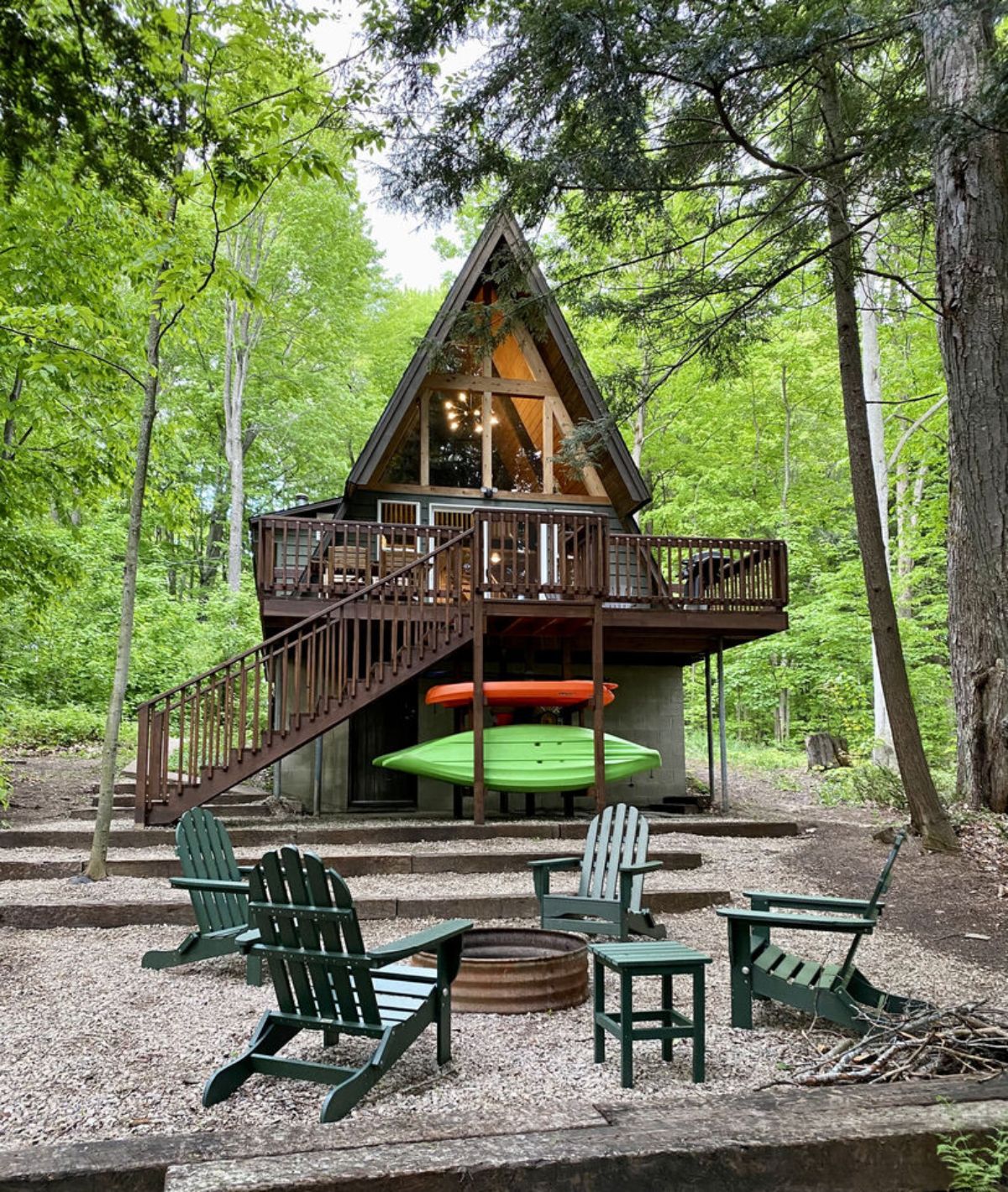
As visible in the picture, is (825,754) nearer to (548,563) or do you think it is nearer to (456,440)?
(456,440)

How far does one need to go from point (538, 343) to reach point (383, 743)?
23.6 feet

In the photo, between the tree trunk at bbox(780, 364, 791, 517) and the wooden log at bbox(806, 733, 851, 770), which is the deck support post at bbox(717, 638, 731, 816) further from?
the tree trunk at bbox(780, 364, 791, 517)

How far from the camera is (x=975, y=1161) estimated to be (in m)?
3.09

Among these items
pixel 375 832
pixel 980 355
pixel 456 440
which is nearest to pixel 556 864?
pixel 375 832

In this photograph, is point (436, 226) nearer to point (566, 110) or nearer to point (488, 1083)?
point (566, 110)

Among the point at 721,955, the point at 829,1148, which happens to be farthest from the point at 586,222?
the point at 829,1148

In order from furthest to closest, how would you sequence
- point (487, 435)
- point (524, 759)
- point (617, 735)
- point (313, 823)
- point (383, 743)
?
1. point (487, 435)
2. point (383, 743)
3. point (617, 735)
4. point (524, 759)
5. point (313, 823)

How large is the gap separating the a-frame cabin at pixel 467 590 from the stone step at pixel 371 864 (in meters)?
1.72

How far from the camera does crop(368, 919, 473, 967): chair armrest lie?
384 centimetres

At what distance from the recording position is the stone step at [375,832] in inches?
382

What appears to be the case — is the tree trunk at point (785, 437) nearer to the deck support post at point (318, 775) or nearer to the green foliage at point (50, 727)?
the deck support post at point (318, 775)

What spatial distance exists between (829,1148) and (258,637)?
21410 millimetres

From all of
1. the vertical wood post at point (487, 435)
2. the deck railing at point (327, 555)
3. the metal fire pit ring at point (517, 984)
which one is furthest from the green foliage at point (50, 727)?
the metal fire pit ring at point (517, 984)

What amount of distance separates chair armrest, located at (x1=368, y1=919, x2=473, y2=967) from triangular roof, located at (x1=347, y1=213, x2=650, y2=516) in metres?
10.2
